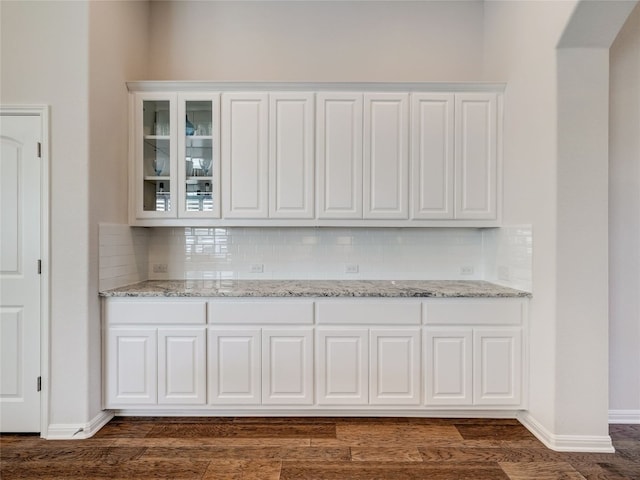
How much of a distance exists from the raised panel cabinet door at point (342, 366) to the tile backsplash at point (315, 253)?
0.74 meters

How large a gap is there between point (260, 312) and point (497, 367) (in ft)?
5.80

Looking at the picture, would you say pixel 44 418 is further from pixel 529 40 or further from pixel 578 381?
pixel 529 40

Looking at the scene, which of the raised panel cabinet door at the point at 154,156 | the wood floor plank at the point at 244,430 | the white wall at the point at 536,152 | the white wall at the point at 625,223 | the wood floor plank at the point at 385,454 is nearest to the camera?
the wood floor plank at the point at 385,454

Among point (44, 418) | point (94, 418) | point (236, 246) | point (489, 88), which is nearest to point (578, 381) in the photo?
point (489, 88)

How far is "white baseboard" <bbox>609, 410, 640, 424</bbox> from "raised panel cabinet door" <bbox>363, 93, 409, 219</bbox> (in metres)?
2.20

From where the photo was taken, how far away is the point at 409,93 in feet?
9.46

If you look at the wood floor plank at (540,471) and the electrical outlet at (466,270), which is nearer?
the wood floor plank at (540,471)

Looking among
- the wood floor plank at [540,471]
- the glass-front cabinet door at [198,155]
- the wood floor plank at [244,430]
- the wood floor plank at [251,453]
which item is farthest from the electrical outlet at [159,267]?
the wood floor plank at [540,471]

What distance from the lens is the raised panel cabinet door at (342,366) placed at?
8.43ft

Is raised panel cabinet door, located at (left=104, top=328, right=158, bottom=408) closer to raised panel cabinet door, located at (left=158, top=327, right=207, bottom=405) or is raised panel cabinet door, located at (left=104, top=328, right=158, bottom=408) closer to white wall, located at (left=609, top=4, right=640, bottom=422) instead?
raised panel cabinet door, located at (left=158, top=327, right=207, bottom=405)

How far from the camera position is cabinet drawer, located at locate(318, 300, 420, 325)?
2.59 metres

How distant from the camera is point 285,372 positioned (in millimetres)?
2572

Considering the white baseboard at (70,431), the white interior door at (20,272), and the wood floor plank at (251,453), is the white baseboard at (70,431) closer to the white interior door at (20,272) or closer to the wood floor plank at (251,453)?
the white interior door at (20,272)

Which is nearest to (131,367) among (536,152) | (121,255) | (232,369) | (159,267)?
(232,369)
